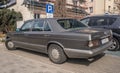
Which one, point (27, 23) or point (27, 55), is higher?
point (27, 23)

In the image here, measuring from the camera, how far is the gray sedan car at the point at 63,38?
542cm

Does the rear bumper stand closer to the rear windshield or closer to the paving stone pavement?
the paving stone pavement

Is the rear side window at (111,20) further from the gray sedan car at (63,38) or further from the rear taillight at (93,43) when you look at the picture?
the rear taillight at (93,43)

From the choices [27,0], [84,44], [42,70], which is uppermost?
[27,0]

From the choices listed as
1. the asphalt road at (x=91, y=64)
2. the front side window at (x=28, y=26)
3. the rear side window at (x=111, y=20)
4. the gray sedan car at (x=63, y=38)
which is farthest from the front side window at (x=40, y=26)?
the rear side window at (x=111, y=20)

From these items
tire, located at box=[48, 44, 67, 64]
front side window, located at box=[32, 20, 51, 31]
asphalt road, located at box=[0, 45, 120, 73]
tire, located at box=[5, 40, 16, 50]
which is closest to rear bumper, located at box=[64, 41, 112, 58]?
tire, located at box=[48, 44, 67, 64]

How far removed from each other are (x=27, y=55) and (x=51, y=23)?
2.19 metres

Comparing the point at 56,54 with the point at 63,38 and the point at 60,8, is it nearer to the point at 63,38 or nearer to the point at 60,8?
the point at 63,38

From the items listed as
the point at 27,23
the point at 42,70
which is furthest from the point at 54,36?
the point at 27,23

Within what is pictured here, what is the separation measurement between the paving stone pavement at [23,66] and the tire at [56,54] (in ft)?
1.28

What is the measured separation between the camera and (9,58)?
729 cm

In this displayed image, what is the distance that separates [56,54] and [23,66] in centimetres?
123

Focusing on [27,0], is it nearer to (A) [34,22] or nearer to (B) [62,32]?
(A) [34,22]

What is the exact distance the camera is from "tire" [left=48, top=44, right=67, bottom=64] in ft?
20.1
